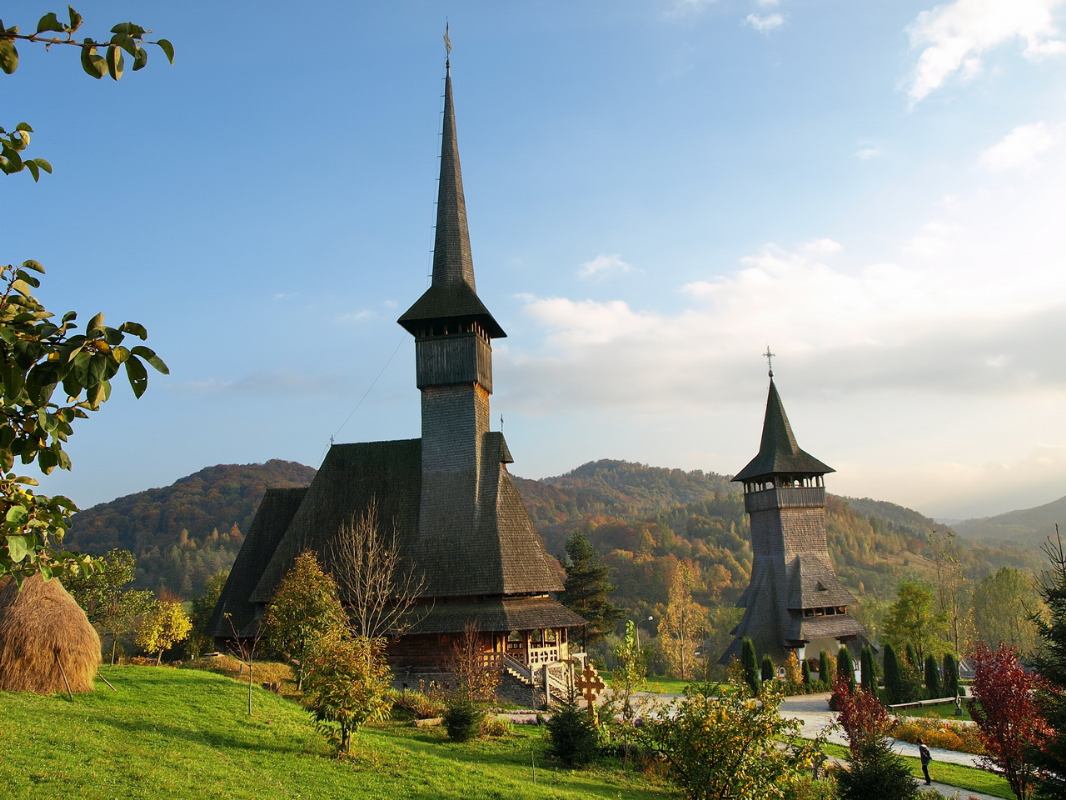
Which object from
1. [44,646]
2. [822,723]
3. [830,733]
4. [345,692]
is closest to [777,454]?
[822,723]

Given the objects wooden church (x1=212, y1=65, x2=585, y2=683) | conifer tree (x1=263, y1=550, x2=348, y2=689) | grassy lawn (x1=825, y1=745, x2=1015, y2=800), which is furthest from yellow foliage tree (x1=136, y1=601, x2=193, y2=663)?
grassy lawn (x1=825, y1=745, x2=1015, y2=800)

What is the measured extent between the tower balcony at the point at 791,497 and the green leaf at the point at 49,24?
36.4m

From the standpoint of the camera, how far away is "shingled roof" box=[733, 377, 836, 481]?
36.5 metres

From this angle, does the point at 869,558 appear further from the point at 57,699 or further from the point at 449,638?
the point at 57,699

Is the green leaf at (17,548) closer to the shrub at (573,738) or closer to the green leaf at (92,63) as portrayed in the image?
the green leaf at (92,63)

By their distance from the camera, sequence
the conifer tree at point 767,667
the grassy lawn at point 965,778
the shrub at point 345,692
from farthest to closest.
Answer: the conifer tree at point 767,667, the grassy lawn at point 965,778, the shrub at point 345,692

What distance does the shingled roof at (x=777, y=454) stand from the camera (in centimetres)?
3653

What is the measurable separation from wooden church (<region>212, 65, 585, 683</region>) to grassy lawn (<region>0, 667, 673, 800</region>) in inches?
321

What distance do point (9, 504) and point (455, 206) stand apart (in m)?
28.8

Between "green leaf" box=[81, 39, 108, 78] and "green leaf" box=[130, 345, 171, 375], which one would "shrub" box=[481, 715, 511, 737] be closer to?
"green leaf" box=[130, 345, 171, 375]

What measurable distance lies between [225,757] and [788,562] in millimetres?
29405

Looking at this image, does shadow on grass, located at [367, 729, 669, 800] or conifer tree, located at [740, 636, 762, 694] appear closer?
shadow on grass, located at [367, 729, 669, 800]

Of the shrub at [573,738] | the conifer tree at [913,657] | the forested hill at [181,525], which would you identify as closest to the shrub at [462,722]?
the shrub at [573,738]

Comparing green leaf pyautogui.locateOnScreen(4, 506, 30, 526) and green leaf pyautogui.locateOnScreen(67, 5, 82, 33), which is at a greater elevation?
green leaf pyautogui.locateOnScreen(67, 5, 82, 33)
